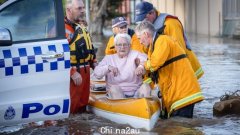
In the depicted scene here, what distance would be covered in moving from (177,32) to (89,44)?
120cm

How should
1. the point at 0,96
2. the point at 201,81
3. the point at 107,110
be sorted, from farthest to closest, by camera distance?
the point at 201,81 → the point at 107,110 → the point at 0,96

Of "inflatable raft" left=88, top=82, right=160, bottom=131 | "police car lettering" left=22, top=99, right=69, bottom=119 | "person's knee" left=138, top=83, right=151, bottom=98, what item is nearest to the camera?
"police car lettering" left=22, top=99, right=69, bottom=119

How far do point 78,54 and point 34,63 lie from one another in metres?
0.95

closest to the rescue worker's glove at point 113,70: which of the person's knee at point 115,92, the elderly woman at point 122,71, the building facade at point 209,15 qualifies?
the elderly woman at point 122,71

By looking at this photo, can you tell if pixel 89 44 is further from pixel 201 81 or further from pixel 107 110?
pixel 201 81

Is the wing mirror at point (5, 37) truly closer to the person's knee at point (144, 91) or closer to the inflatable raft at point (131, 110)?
the inflatable raft at point (131, 110)

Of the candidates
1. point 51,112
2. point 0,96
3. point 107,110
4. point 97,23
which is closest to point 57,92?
point 51,112

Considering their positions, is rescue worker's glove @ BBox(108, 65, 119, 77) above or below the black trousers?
above

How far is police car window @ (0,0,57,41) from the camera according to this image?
6285mm

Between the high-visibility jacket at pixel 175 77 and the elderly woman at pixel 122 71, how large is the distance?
0.35 meters

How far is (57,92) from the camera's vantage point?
20.9ft

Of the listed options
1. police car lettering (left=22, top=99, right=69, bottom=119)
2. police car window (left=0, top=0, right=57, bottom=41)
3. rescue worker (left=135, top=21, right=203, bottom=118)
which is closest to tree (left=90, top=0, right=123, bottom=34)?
rescue worker (left=135, top=21, right=203, bottom=118)

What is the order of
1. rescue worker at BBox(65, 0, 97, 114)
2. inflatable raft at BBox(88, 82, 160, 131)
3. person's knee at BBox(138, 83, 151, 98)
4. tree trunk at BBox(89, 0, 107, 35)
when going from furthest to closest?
tree trunk at BBox(89, 0, 107, 35)
person's knee at BBox(138, 83, 151, 98)
rescue worker at BBox(65, 0, 97, 114)
inflatable raft at BBox(88, 82, 160, 131)

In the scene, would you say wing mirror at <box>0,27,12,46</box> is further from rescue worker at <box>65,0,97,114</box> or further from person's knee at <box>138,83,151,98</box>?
person's knee at <box>138,83,151,98</box>
